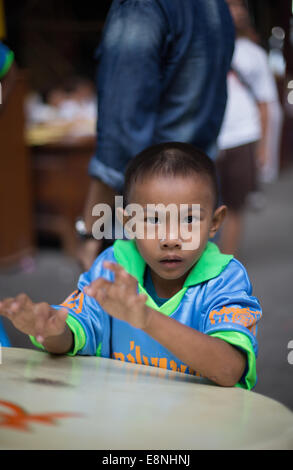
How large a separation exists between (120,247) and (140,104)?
0.41 m

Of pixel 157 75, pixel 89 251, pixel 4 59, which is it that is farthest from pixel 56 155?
pixel 157 75

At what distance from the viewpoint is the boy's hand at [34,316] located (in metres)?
1.06

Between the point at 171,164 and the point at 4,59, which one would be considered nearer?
the point at 171,164

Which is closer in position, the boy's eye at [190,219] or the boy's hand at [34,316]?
the boy's hand at [34,316]

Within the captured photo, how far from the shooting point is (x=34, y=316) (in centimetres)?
109

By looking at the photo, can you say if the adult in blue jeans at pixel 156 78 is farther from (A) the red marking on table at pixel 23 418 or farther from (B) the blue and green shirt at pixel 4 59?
(B) the blue and green shirt at pixel 4 59

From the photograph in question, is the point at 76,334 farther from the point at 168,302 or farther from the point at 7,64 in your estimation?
the point at 7,64

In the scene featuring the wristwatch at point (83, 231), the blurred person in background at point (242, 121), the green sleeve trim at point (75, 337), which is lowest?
the green sleeve trim at point (75, 337)

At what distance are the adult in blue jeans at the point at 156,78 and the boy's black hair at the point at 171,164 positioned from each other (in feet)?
1.12

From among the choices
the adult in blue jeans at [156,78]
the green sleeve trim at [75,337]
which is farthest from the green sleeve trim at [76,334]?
the adult in blue jeans at [156,78]

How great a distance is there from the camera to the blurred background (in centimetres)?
355

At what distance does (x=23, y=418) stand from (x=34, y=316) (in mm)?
220

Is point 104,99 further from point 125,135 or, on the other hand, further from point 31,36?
point 31,36

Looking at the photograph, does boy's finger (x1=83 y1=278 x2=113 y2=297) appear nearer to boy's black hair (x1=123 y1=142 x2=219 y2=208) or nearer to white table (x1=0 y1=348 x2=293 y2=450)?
white table (x1=0 y1=348 x2=293 y2=450)
